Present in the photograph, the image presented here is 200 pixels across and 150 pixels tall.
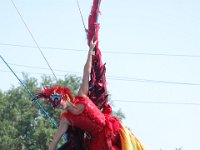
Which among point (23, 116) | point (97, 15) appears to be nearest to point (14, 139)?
point (23, 116)

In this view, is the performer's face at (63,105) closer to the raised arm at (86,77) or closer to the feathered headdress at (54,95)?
the feathered headdress at (54,95)

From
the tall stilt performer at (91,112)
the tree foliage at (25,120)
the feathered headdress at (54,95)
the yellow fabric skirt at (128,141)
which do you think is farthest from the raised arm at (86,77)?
the tree foliage at (25,120)

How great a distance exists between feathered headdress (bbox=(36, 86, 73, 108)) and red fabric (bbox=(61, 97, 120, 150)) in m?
0.13

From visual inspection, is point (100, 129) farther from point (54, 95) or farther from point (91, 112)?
point (54, 95)

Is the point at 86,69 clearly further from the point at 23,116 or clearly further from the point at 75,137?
the point at 23,116

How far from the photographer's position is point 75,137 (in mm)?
6293

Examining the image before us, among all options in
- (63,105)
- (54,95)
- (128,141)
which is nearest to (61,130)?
(63,105)

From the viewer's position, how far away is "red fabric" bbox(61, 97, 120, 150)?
20.1ft

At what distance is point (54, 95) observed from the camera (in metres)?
6.10

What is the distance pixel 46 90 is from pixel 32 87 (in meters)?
33.2

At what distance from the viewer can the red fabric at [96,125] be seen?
20.1 feet

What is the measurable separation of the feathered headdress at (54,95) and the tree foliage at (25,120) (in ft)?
95.3

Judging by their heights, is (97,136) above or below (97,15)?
below

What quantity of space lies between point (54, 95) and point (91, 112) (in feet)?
1.35
